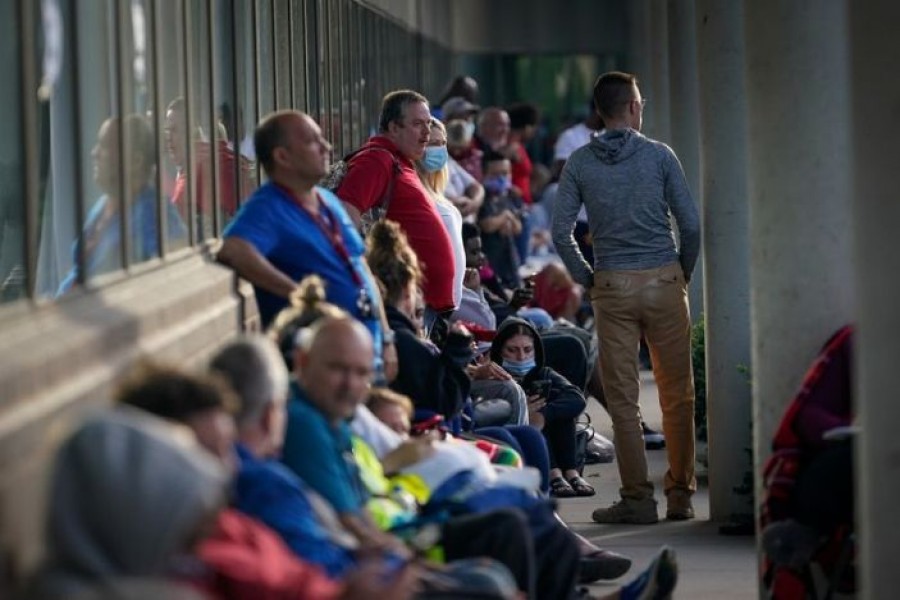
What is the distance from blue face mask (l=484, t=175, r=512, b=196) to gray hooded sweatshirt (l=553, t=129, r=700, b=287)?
875 cm

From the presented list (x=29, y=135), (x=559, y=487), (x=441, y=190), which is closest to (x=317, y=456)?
(x=29, y=135)

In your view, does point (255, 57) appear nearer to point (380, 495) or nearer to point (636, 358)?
point (636, 358)

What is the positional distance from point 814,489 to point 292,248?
5.95ft

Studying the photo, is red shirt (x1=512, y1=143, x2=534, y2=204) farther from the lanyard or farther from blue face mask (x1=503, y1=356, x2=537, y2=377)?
the lanyard

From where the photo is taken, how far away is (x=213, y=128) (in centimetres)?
988

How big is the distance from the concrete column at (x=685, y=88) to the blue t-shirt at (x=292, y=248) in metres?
8.45

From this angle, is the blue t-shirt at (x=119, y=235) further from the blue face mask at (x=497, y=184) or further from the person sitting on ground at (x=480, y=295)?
the blue face mask at (x=497, y=184)

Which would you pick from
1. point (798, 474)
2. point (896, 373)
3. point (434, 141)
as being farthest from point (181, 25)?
point (896, 373)

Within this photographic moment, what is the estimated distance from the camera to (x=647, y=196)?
34.7 ft

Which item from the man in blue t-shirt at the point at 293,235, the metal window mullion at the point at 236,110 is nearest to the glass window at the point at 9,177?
the man in blue t-shirt at the point at 293,235

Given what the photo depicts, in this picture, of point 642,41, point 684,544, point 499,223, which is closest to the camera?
point 684,544

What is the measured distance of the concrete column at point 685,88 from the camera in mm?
16094

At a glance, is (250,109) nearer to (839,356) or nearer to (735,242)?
(735,242)

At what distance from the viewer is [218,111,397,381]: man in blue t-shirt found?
24.9 ft
